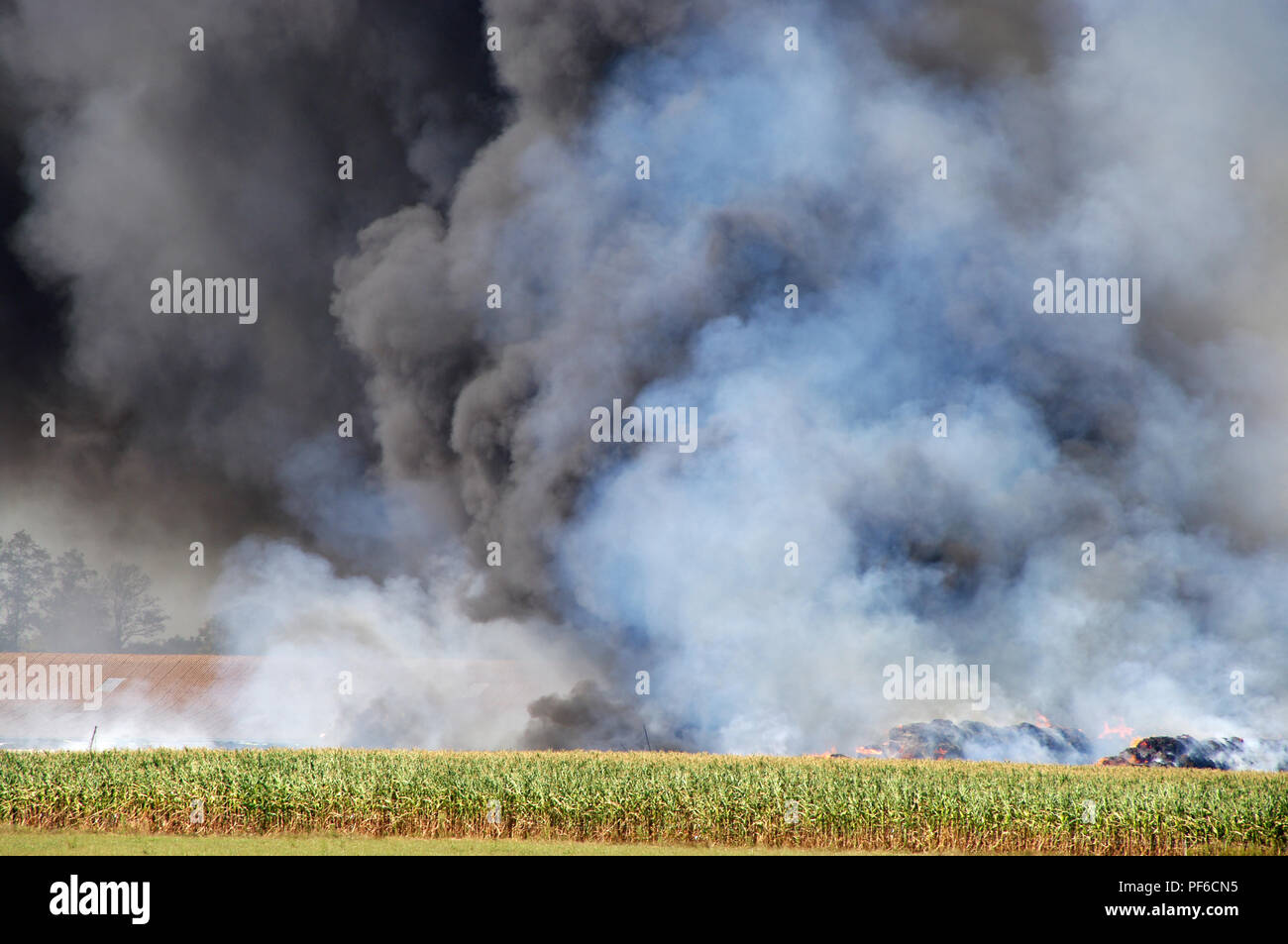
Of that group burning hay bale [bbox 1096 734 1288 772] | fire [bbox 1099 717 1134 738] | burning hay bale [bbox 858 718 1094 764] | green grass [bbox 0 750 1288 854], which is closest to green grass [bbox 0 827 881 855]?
green grass [bbox 0 750 1288 854]

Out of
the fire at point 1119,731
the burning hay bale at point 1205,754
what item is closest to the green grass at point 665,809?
the burning hay bale at point 1205,754

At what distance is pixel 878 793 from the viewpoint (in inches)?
1206

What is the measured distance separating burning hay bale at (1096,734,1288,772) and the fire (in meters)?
3.77

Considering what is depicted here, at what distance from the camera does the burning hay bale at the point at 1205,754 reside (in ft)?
200

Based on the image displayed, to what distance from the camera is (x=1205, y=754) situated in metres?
62.2

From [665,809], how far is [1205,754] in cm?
4619

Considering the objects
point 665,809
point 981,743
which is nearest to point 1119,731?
point 981,743

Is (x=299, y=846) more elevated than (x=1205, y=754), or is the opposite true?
(x=299, y=846)

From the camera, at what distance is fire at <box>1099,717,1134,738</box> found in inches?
2670

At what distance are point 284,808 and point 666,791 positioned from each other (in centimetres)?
1122

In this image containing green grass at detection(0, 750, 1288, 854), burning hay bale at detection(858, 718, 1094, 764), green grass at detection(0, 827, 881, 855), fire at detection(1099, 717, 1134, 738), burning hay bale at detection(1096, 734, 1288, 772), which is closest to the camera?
green grass at detection(0, 827, 881, 855)

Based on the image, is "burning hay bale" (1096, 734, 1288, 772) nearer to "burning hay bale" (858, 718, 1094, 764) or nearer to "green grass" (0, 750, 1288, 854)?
"burning hay bale" (858, 718, 1094, 764)

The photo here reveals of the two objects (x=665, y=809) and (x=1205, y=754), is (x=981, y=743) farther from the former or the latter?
(x=665, y=809)
